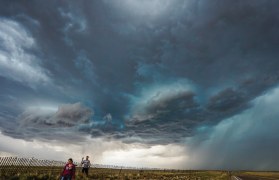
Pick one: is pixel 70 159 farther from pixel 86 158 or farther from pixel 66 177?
pixel 86 158

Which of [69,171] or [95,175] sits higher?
[95,175]

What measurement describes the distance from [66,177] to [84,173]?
18267 mm

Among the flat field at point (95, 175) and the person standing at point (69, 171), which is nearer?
the person standing at point (69, 171)

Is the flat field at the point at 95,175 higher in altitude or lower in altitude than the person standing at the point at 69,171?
higher

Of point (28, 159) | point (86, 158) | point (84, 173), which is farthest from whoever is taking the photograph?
point (28, 159)

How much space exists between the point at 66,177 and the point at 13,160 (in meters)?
20.5

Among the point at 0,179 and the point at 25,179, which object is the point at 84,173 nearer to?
the point at 25,179

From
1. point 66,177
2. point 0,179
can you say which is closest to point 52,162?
point 0,179

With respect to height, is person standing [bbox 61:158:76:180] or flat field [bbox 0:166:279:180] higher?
flat field [bbox 0:166:279:180]

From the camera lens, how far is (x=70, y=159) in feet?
62.2

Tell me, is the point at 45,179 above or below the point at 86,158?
below

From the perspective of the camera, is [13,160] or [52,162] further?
[52,162]

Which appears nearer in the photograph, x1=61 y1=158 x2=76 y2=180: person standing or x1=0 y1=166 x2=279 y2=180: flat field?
x1=61 y1=158 x2=76 y2=180: person standing

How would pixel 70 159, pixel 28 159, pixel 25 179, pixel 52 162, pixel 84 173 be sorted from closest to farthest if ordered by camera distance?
1. pixel 70 159
2. pixel 25 179
3. pixel 84 173
4. pixel 28 159
5. pixel 52 162
